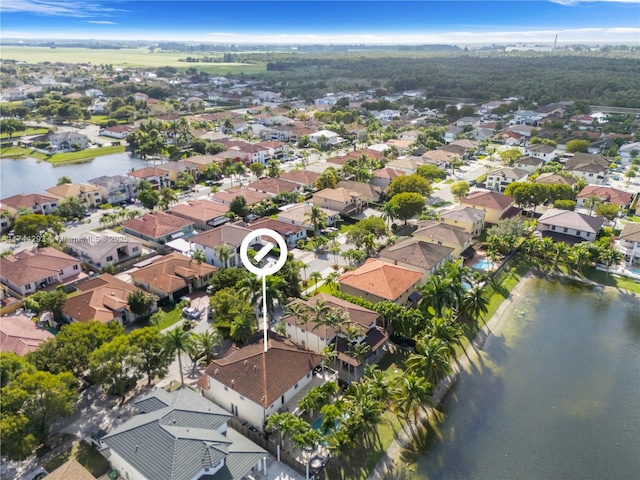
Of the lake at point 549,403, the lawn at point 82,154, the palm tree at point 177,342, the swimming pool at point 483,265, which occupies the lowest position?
the lake at point 549,403

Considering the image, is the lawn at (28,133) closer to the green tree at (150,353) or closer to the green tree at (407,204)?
the green tree at (407,204)

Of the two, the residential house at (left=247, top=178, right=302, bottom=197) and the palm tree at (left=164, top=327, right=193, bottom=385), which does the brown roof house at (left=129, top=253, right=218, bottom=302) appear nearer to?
the palm tree at (left=164, top=327, right=193, bottom=385)

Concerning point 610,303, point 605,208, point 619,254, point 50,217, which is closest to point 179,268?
point 50,217

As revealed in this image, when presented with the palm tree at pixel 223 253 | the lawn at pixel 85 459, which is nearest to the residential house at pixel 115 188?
the palm tree at pixel 223 253

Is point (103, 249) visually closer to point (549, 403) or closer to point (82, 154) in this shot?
point (549, 403)

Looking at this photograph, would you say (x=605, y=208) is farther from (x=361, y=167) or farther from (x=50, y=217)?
(x=50, y=217)

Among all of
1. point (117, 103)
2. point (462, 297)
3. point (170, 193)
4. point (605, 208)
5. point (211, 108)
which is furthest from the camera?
point (211, 108)
